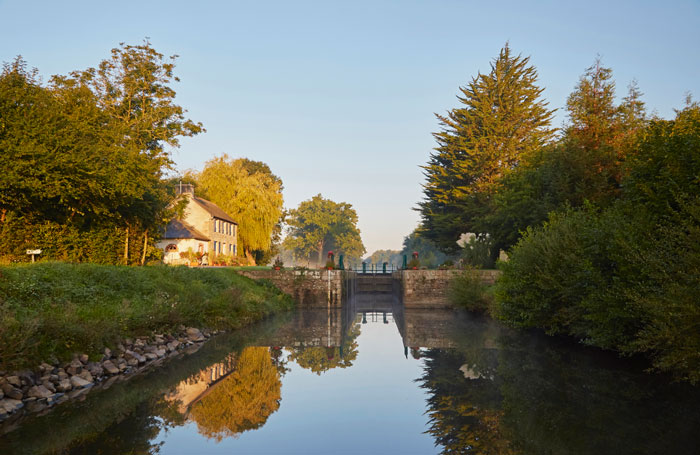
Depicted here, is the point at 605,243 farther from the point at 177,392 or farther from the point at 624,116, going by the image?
the point at 624,116

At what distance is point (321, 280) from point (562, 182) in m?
14.6

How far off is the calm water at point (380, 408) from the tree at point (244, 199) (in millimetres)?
35786

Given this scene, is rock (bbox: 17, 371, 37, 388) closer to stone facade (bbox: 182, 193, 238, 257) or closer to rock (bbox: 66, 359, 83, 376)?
rock (bbox: 66, 359, 83, 376)

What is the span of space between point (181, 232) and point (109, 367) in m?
34.9

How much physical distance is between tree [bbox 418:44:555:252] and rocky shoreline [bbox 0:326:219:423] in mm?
31864

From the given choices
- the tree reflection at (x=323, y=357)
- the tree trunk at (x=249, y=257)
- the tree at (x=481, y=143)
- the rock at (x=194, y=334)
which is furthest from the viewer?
the tree trunk at (x=249, y=257)

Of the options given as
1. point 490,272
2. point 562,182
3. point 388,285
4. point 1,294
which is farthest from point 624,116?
point 1,294

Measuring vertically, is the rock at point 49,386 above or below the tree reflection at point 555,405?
above

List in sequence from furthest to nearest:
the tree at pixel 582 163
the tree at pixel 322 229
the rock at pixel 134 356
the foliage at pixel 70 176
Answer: the tree at pixel 322 229
the tree at pixel 582 163
the foliage at pixel 70 176
the rock at pixel 134 356

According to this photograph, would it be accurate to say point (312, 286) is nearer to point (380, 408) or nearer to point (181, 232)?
point (181, 232)

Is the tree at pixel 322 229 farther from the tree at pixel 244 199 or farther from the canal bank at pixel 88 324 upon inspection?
the canal bank at pixel 88 324

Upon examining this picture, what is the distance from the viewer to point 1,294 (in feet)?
35.4

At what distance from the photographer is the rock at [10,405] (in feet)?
25.2

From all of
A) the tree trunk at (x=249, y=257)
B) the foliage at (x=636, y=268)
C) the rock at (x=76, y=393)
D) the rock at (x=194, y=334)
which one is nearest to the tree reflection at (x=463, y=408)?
the foliage at (x=636, y=268)
